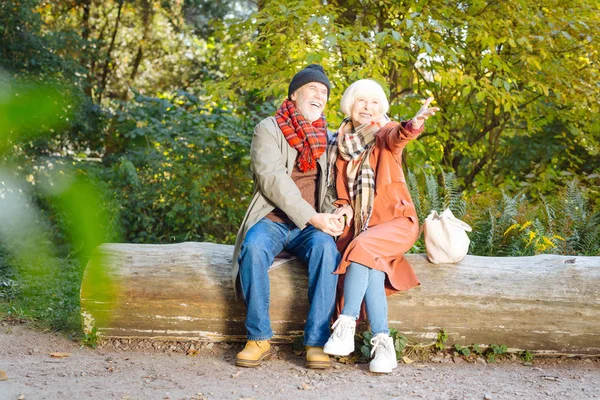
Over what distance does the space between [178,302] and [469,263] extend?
180cm

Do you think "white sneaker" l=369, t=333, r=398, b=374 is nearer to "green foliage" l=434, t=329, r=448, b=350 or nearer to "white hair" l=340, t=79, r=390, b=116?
"green foliage" l=434, t=329, r=448, b=350

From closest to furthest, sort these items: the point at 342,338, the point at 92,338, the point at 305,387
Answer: the point at 305,387, the point at 342,338, the point at 92,338

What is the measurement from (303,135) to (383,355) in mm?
1349

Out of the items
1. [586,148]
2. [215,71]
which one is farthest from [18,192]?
[215,71]

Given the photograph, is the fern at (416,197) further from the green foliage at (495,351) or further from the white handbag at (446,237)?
the green foliage at (495,351)

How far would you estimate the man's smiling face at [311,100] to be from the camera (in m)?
3.88

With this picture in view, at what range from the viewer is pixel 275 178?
369cm

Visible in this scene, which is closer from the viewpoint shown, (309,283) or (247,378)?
(247,378)

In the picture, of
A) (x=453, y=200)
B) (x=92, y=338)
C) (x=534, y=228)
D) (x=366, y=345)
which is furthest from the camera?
(x=453, y=200)

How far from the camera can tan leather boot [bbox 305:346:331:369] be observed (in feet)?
11.7

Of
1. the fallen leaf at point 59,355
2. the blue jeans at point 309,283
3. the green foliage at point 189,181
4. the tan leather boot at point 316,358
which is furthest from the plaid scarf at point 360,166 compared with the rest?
the green foliage at point 189,181

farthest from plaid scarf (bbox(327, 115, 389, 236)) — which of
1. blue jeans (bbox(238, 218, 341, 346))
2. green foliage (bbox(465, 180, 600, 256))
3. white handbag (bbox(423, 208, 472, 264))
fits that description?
green foliage (bbox(465, 180, 600, 256))

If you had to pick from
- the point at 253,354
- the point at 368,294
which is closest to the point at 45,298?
the point at 253,354

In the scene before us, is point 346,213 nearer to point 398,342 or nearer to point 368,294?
point 368,294
